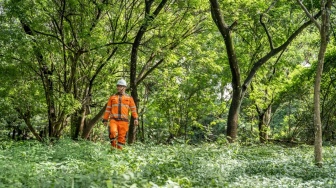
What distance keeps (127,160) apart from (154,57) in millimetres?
11563

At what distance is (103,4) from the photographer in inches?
498

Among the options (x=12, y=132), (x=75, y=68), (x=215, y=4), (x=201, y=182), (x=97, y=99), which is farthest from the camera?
(x=12, y=132)

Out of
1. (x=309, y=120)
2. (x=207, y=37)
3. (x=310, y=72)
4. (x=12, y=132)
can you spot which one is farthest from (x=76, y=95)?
(x=12, y=132)

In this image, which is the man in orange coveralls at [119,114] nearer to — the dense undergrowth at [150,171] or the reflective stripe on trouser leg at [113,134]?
the reflective stripe on trouser leg at [113,134]

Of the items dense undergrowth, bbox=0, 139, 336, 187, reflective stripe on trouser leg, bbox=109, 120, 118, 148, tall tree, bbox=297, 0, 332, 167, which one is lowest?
dense undergrowth, bbox=0, 139, 336, 187

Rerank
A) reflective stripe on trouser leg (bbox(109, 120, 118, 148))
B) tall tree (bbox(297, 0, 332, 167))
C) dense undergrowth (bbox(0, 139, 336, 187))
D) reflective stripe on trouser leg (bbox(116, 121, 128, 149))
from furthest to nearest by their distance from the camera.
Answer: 1. reflective stripe on trouser leg (bbox(116, 121, 128, 149))
2. reflective stripe on trouser leg (bbox(109, 120, 118, 148))
3. tall tree (bbox(297, 0, 332, 167))
4. dense undergrowth (bbox(0, 139, 336, 187))

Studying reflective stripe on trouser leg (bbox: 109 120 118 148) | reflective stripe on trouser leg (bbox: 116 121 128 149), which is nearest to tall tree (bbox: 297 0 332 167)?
reflective stripe on trouser leg (bbox: 116 121 128 149)

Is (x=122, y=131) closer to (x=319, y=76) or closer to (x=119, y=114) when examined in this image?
(x=119, y=114)

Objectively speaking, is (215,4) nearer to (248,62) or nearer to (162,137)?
(248,62)

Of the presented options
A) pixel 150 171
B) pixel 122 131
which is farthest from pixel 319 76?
pixel 122 131

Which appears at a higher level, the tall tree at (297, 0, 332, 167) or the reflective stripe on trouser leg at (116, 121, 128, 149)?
the tall tree at (297, 0, 332, 167)

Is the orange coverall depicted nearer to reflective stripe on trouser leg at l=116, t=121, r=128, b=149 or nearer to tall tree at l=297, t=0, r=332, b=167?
reflective stripe on trouser leg at l=116, t=121, r=128, b=149

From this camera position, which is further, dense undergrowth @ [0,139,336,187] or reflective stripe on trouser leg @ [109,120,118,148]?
reflective stripe on trouser leg @ [109,120,118,148]

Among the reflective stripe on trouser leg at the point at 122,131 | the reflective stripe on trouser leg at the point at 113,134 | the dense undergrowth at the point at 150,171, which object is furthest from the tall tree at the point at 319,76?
the reflective stripe on trouser leg at the point at 113,134
